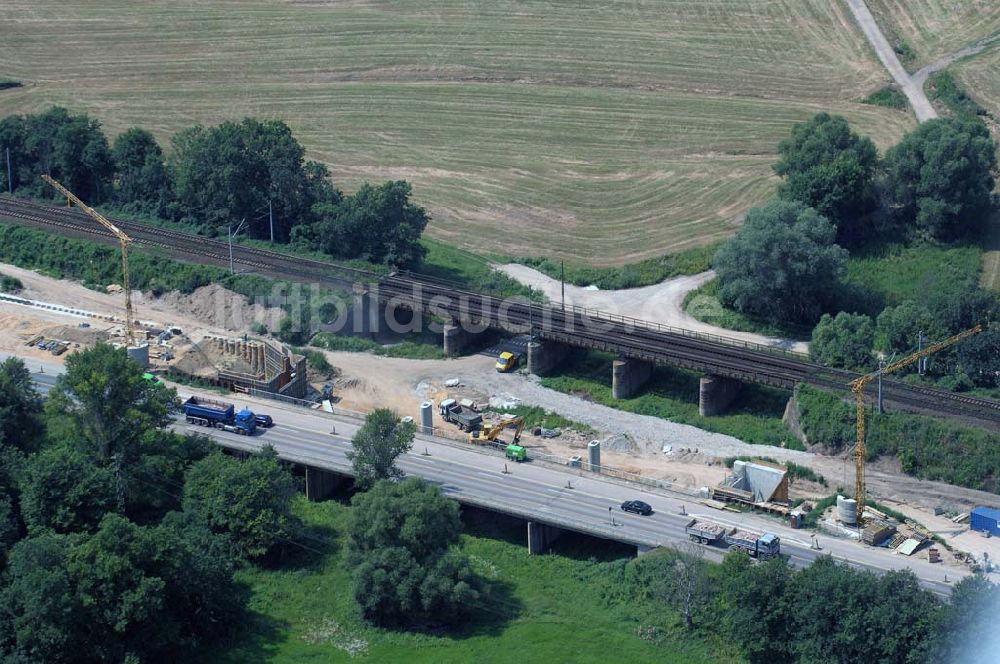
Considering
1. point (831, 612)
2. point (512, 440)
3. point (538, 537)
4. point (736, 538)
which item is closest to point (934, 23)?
point (512, 440)

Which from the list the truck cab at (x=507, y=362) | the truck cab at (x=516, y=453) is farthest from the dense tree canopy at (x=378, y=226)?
the truck cab at (x=516, y=453)

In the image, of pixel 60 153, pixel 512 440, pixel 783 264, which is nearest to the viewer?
pixel 512 440

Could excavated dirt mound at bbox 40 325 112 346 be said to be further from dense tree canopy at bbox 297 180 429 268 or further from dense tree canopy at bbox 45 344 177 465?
dense tree canopy at bbox 45 344 177 465

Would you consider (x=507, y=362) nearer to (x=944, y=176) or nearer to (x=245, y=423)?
(x=245, y=423)

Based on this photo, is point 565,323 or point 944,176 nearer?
point 565,323

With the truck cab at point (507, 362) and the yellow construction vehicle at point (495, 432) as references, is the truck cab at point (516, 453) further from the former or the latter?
the truck cab at point (507, 362)

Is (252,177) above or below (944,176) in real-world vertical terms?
below

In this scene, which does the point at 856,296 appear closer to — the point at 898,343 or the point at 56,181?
the point at 898,343
